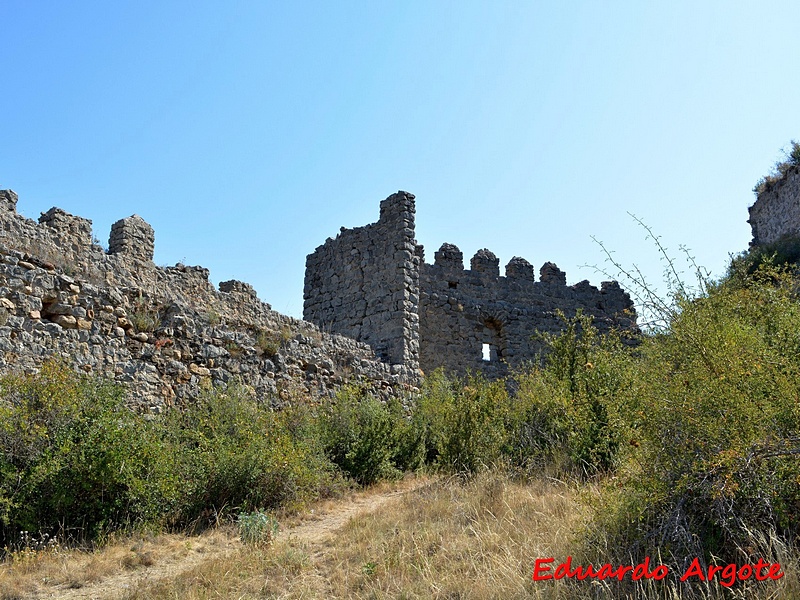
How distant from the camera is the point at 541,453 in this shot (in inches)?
297

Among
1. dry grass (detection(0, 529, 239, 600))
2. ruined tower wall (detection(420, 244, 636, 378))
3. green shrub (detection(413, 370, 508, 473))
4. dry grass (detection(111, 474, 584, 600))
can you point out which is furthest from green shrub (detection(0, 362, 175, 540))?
ruined tower wall (detection(420, 244, 636, 378))

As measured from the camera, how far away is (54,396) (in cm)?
594

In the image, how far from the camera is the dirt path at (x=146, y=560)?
471 centimetres

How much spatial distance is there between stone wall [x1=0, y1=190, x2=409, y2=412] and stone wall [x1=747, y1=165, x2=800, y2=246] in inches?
663

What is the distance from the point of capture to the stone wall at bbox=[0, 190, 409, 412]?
702 cm

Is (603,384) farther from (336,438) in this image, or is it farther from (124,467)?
(124,467)

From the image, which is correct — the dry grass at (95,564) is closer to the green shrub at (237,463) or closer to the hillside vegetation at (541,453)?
the hillside vegetation at (541,453)

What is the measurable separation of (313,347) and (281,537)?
4838 millimetres

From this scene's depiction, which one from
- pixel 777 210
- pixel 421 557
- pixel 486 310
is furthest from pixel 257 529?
pixel 777 210

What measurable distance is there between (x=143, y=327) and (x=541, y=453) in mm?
5134

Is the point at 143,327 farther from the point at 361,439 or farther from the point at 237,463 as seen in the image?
the point at 361,439

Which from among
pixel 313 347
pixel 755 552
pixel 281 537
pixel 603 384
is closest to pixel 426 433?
pixel 313 347

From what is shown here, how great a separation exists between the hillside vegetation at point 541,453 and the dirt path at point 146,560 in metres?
0.28

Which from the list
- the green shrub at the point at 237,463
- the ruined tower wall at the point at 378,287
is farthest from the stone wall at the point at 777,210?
the green shrub at the point at 237,463
